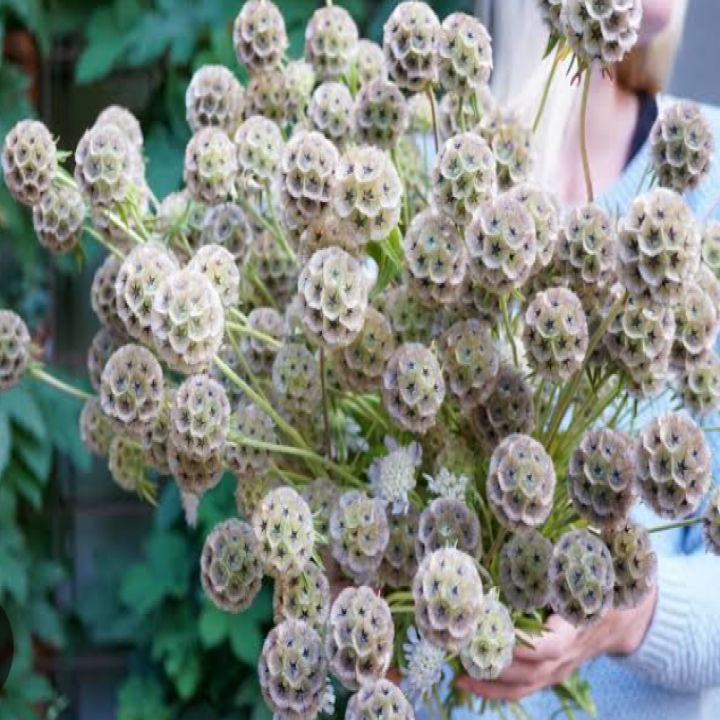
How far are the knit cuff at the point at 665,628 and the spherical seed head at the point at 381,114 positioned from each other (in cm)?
28

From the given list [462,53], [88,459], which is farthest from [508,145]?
[88,459]

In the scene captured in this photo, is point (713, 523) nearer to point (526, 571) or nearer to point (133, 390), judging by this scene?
point (526, 571)

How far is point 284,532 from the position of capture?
49 centimetres

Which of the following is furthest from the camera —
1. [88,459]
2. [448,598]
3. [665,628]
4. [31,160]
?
[88,459]

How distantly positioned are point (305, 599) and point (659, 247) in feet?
0.59

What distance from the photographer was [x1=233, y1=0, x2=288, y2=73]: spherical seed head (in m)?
0.60

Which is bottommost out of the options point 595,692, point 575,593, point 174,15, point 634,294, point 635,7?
point 595,692

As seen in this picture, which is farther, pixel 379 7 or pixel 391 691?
pixel 379 7

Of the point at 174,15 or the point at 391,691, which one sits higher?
the point at 174,15

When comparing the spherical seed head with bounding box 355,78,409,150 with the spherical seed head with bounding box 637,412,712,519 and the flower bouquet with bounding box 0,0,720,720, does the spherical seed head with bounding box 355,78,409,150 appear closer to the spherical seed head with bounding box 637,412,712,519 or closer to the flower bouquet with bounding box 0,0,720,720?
the flower bouquet with bounding box 0,0,720,720

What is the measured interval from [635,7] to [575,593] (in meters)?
0.22

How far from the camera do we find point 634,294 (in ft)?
1.55

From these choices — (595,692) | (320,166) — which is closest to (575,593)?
(320,166)

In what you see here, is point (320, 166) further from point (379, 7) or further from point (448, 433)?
point (379, 7)
